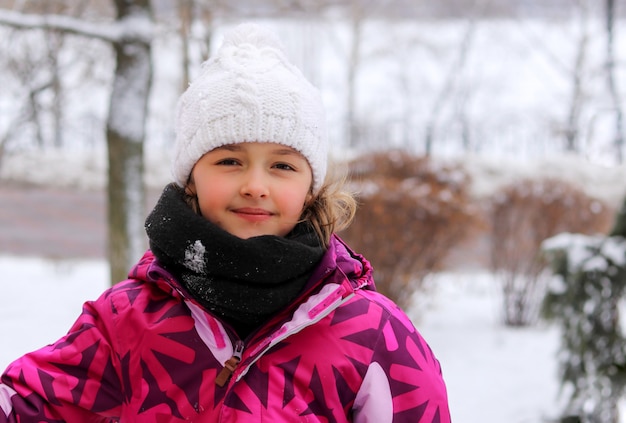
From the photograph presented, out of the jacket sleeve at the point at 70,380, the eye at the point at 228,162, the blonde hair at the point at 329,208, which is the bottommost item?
the jacket sleeve at the point at 70,380

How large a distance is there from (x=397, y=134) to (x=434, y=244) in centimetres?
1179

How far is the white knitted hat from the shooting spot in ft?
5.04

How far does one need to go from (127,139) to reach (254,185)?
3682mm

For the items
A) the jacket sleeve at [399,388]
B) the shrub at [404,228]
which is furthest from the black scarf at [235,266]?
the shrub at [404,228]

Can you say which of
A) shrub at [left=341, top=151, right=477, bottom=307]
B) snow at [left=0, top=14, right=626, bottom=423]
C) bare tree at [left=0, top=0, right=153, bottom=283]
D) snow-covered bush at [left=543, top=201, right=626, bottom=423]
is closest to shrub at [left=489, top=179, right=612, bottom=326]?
snow at [left=0, top=14, right=626, bottom=423]

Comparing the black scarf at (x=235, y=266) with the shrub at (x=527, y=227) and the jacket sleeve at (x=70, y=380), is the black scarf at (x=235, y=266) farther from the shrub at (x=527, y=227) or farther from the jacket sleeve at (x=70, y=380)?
the shrub at (x=527, y=227)

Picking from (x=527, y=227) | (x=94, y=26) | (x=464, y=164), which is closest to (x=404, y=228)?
(x=527, y=227)

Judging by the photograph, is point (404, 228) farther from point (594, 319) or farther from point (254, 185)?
point (254, 185)

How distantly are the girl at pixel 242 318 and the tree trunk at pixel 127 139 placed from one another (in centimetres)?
349

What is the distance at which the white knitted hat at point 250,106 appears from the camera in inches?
60.4

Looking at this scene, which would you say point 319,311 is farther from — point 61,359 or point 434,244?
point 434,244

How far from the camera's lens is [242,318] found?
1483 mm

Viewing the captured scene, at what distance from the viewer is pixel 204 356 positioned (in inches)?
58.0

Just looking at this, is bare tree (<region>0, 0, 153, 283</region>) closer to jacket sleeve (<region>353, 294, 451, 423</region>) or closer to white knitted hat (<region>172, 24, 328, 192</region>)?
white knitted hat (<region>172, 24, 328, 192</region>)
